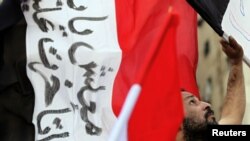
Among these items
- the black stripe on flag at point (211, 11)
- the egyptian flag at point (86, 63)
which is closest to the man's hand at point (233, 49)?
the black stripe on flag at point (211, 11)

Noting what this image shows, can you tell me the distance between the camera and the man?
5879mm

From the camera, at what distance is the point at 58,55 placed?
5617 millimetres

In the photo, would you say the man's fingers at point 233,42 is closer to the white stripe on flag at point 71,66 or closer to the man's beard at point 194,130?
the man's beard at point 194,130

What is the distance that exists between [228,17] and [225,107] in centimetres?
58

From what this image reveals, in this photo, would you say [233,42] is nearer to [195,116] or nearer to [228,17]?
[228,17]

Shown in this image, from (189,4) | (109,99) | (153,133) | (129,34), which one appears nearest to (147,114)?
(153,133)

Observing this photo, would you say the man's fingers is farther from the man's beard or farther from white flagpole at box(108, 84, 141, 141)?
white flagpole at box(108, 84, 141, 141)

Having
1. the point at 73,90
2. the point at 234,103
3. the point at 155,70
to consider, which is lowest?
the point at 234,103

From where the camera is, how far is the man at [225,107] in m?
5.88

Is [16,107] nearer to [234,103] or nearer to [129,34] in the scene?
[129,34]

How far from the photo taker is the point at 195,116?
597cm

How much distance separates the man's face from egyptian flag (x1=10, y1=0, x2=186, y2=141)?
0.54 meters

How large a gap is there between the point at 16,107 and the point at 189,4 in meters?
1.38

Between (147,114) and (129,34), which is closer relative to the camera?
(147,114)
